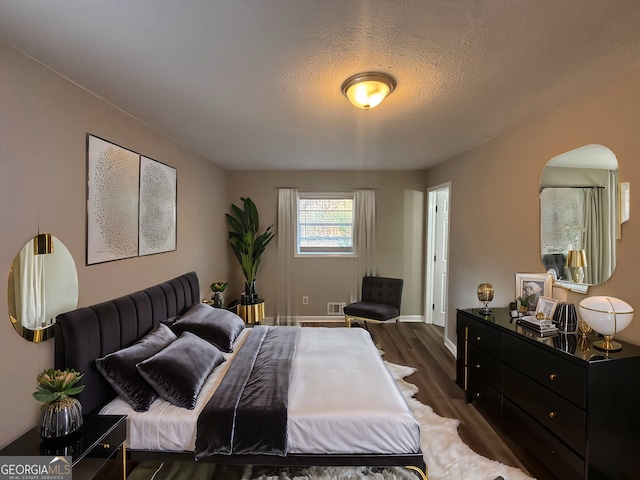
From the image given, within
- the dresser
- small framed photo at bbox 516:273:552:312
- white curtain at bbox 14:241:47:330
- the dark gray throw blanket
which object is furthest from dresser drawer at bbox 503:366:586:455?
white curtain at bbox 14:241:47:330

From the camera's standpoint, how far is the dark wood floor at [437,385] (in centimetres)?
202

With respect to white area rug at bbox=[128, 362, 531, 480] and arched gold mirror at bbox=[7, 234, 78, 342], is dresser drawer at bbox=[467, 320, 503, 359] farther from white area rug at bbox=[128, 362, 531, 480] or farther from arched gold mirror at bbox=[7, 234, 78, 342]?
arched gold mirror at bbox=[7, 234, 78, 342]

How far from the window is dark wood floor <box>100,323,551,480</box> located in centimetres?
127

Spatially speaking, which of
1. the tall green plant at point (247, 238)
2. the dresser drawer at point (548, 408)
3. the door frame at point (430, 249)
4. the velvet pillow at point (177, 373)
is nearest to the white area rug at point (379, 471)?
the dresser drawer at point (548, 408)

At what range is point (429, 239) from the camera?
4.81m

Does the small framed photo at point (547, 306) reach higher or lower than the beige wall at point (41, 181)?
lower

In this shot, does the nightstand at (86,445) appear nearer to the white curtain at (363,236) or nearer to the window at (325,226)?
the window at (325,226)

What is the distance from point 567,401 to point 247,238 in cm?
379

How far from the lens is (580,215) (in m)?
2.08

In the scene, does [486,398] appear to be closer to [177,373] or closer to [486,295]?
[486,295]

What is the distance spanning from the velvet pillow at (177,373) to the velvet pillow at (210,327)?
16.8 inches

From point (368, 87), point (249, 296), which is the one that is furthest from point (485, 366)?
point (249, 296)

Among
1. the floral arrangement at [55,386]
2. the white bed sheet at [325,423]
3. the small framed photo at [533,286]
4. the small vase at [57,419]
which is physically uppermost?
the small framed photo at [533,286]

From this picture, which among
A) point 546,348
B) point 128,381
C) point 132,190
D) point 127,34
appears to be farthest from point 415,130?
point 128,381
